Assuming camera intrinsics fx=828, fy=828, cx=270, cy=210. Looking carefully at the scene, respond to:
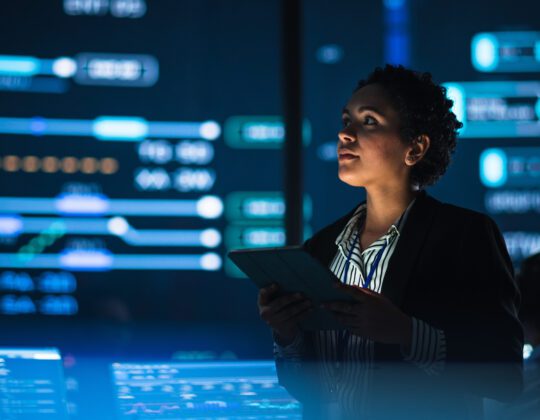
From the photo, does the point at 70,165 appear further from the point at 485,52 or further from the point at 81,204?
the point at 485,52

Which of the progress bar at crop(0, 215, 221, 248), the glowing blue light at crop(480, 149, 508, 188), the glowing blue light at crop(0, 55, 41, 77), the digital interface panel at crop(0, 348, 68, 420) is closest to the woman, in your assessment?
the digital interface panel at crop(0, 348, 68, 420)

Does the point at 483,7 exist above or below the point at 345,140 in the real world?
above

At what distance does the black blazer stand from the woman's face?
0.39ft

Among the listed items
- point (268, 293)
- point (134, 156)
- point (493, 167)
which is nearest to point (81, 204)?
point (134, 156)

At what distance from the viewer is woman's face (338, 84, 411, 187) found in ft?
4.23

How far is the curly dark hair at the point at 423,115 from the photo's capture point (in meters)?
1.33

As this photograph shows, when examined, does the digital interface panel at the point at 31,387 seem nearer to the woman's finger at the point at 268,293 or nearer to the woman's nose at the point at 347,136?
the woman's finger at the point at 268,293

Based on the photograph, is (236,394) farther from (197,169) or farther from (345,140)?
(197,169)

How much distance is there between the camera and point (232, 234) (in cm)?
347

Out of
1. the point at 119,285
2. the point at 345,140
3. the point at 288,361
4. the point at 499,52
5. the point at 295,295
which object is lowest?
the point at 119,285

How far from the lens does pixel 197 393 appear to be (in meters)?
0.91

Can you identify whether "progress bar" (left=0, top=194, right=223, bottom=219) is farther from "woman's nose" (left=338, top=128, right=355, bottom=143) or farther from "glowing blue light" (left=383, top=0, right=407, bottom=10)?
"woman's nose" (left=338, top=128, right=355, bottom=143)

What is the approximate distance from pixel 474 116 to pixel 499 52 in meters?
0.30

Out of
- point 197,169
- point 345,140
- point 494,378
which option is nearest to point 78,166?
point 197,169
